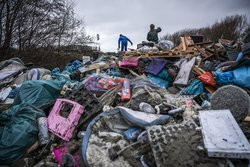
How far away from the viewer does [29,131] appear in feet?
8.84

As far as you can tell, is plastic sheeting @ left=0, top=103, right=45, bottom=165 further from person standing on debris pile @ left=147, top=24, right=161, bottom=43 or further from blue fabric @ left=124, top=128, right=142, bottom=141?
person standing on debris pile @ left=147, top=24, right=161, bottom=43

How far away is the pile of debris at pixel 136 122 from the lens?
5.81 ft

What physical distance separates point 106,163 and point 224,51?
15.9 feet

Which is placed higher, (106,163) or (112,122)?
(112,122)

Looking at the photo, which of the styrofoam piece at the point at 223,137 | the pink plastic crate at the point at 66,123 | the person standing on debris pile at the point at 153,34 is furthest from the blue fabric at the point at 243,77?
the person standing on debris pile at the point at 153,34

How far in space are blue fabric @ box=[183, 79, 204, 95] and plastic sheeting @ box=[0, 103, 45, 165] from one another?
A: 2.79 meters

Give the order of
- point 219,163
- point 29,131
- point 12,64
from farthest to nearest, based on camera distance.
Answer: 1. point 12,64
2. point 29,131
3. point 219,163

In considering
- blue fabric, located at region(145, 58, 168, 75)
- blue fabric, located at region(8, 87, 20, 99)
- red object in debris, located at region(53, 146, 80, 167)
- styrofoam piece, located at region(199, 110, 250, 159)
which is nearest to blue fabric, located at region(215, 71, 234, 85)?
blue fabric, located at region(145, 58, 168, 75)

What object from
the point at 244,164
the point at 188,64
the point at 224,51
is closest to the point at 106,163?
the point at 244,164

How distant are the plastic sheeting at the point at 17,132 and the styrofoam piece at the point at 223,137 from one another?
219 centimetres

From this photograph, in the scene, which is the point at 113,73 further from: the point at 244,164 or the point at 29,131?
the point at 244,164

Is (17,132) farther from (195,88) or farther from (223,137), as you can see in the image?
(195,88)

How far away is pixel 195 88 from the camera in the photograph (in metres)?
4.04

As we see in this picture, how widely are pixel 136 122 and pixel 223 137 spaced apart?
2.96 ft
